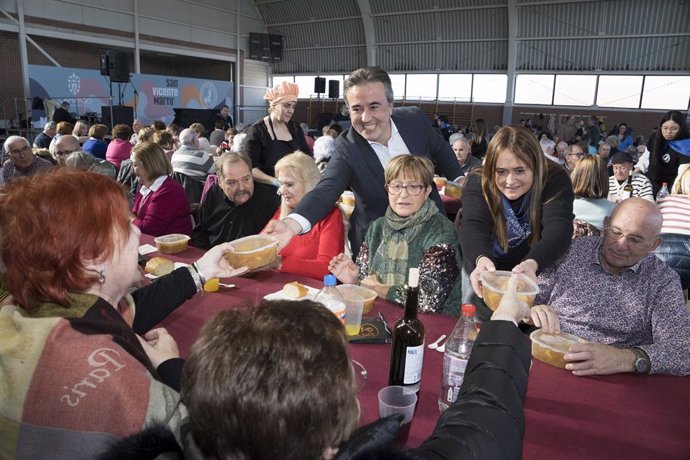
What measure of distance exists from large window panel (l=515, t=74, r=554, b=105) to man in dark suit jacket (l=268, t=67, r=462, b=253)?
1539cm

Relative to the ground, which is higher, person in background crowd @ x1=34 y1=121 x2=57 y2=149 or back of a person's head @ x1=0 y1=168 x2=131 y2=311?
person in background crowd @ x1=34 y1=121 x2=57 y2=149

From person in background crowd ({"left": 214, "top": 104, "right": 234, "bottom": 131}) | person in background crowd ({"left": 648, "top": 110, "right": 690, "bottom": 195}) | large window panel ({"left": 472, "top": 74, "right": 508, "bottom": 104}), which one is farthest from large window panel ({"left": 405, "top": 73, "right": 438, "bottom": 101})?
person in background crowd ({"left": 648, "top": 110, "right": 690, "bottom": 195})

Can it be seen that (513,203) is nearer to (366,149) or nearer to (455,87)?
(366,149)

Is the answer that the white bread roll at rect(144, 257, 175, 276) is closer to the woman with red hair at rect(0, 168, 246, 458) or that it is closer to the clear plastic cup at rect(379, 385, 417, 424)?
the woman with red hair at rect(0, 168, 246, 458)

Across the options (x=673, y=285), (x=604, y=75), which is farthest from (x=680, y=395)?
(x=604, y=75)

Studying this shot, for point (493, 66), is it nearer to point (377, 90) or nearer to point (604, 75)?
point (604, 75)

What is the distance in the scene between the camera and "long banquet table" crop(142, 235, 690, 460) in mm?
1295

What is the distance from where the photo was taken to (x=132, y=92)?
54.0 ft

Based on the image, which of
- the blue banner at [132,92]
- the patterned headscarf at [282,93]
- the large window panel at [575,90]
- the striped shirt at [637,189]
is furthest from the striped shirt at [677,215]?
the large window panel at [575,90]

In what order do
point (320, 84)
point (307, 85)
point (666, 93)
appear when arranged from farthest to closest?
point (307, 85) → point (320, 84) → point (666, 93)

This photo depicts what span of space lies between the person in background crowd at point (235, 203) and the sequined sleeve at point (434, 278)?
164 centimetres

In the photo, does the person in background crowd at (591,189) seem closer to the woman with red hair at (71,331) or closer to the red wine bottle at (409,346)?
the red wine bottle at (409,346)

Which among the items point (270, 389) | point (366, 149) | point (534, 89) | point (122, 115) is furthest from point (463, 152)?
point (534, 89)

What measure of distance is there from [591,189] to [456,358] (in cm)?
317
